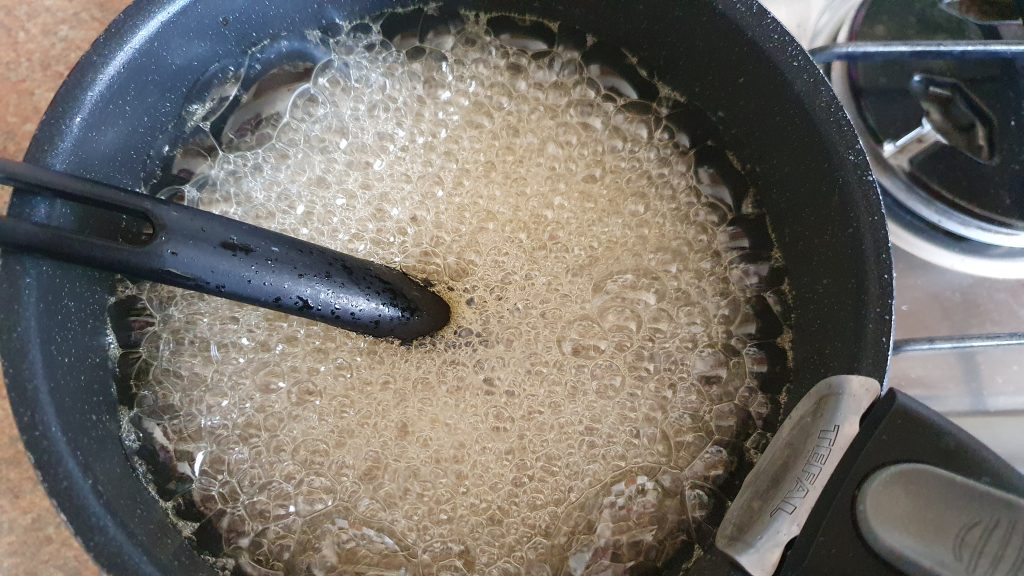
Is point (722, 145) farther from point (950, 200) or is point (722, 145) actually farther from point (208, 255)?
point (208, 255)

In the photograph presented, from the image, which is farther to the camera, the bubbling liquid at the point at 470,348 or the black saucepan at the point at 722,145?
the bubbling liquid at the point at 470,348

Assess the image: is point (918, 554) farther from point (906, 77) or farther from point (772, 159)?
point (906, 77)

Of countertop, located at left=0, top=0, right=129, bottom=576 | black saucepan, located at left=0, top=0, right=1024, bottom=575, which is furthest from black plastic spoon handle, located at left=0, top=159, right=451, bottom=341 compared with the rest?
countertop, located at left=0, top=0, right=129, bottom=576

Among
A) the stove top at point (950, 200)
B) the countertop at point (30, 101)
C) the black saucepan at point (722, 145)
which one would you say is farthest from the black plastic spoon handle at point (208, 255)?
the stove top at point (950, 200)

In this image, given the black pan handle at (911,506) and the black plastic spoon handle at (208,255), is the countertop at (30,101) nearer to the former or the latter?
the black plastic spoon handle at (208,255)

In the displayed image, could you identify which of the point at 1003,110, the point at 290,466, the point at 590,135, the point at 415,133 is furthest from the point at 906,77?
the point at 290,466

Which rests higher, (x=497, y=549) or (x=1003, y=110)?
(x=1003, y=110)

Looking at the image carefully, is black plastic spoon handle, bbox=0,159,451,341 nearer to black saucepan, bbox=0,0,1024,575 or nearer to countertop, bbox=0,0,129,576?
black saucepan, bbox=0,0,1024,575
